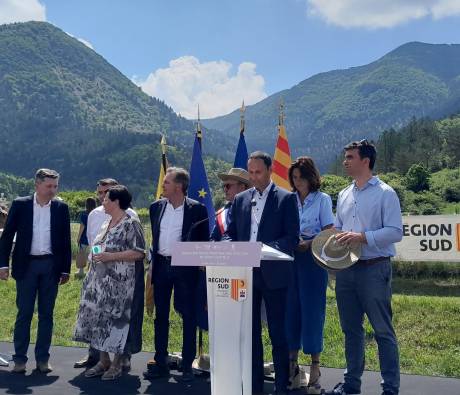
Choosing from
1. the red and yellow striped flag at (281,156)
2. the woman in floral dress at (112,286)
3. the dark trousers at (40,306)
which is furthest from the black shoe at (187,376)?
the red and yellow striped flag at (281,156)

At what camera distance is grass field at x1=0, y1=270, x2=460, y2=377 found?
555 cm

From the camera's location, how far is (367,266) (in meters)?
3.91

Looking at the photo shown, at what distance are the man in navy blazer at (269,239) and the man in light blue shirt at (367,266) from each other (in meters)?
0.39

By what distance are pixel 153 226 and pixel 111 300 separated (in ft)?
2.24

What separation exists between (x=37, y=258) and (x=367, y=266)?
→ 8.95ft

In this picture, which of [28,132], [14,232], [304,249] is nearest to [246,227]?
[304,249]

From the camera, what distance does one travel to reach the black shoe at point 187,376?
466 cm

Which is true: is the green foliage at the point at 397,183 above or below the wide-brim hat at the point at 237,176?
above

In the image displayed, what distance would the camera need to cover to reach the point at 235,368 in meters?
3.56

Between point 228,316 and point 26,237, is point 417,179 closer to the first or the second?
point 26,237

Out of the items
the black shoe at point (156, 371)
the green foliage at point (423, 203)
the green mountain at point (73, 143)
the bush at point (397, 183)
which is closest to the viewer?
the black shoe at point (156, 371)

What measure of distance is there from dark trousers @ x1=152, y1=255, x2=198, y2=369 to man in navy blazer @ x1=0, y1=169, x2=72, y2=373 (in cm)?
89

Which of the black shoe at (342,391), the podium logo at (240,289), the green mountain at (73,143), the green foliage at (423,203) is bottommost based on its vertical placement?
the black shoe at (342,391)

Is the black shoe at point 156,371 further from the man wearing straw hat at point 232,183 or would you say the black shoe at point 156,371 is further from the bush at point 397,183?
the bush at point 397,183
